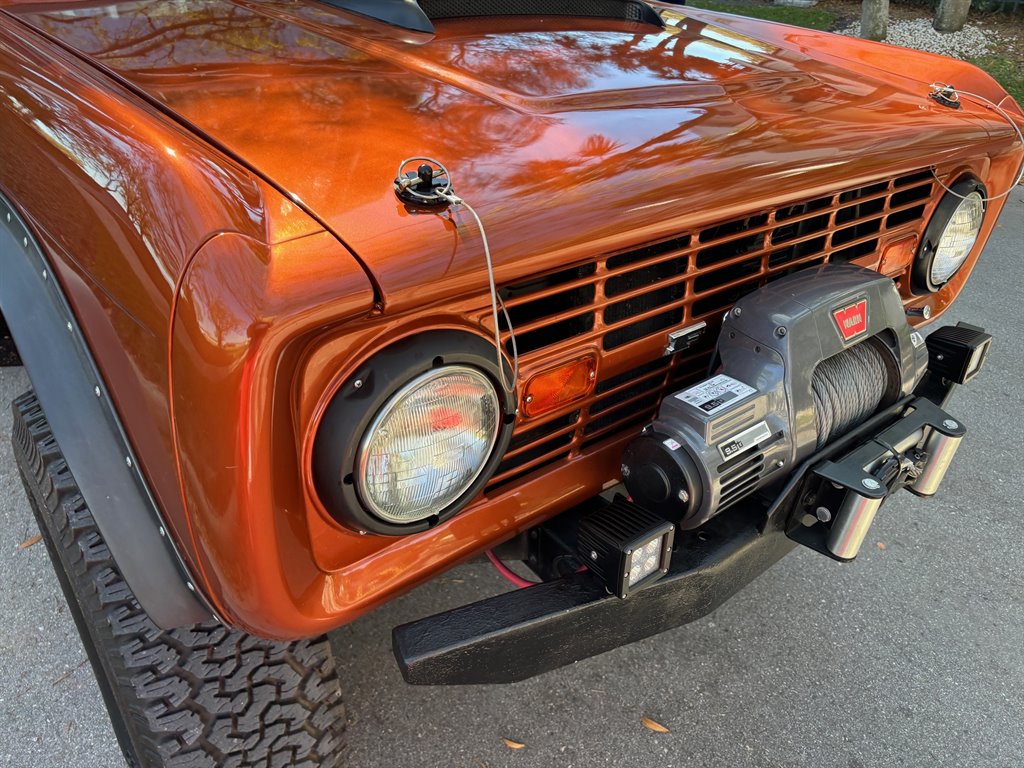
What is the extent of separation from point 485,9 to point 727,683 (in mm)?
1788

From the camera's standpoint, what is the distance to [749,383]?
1.44m

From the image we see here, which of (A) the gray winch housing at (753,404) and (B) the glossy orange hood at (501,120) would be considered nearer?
(B) the glossy orange hood at (501,120)

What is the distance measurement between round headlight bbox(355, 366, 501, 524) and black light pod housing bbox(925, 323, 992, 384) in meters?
1.28

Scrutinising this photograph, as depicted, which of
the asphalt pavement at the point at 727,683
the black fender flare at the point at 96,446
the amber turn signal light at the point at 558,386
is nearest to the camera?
the black fender flare at the point at 96,446

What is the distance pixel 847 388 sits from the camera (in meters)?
1.59

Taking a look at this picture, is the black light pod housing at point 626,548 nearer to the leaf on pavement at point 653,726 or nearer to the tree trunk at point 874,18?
the leaf on pavement at point 653,726

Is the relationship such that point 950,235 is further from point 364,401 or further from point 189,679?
point 189,679

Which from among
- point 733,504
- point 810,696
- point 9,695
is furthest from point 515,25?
point 9,695

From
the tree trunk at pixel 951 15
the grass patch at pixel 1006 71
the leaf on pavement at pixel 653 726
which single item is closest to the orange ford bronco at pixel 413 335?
the leaf on pavement at pixel 653 726

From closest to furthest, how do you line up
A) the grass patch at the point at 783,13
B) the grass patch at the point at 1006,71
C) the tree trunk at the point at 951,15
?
the grass patch at the point at 1006,71, the tree trunk at the point at 951,15, the grass patch at the point at 783,13

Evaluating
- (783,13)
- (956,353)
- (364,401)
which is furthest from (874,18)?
(364,401)

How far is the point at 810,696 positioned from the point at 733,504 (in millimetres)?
764

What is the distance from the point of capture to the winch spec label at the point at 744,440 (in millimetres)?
1353

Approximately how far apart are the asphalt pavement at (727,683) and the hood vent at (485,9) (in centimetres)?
144
